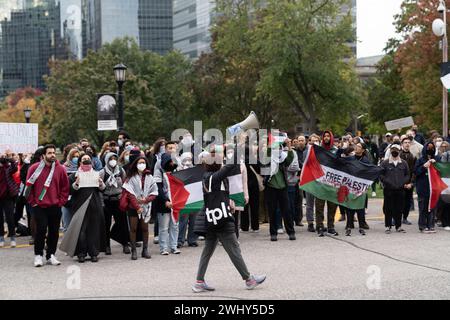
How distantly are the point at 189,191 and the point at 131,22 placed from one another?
159419mm

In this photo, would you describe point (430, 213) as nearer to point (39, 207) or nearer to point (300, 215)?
point (300, 215)

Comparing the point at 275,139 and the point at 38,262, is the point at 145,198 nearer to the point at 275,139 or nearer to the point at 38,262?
the point at 38,262

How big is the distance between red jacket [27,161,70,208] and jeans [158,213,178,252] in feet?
6.11

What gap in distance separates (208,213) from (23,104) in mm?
86351

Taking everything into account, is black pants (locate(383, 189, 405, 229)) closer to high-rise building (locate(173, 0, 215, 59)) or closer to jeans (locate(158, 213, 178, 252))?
jeans (locate(158, 213, 178, 252))

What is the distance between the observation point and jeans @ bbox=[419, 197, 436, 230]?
13547 millimetres

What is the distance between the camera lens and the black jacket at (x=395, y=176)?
1351 centimetres

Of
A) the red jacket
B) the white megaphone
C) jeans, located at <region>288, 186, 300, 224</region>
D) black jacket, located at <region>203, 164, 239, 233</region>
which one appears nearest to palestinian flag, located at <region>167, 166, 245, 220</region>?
the white megaphone

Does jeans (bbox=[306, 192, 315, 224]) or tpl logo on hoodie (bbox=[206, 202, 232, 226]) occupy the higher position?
tpl logo on hoodie (bbox=[206, 202, 232, 226])

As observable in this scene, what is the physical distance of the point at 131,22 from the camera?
6506 inches

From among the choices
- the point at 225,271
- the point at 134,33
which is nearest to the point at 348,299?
the point at 225,271

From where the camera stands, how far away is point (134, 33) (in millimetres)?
165625

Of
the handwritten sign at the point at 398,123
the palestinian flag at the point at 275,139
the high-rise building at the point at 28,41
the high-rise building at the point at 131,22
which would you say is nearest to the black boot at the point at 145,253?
the palestinian flag at the point at 275,139

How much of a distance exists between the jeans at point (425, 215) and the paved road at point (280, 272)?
696 millimetres
